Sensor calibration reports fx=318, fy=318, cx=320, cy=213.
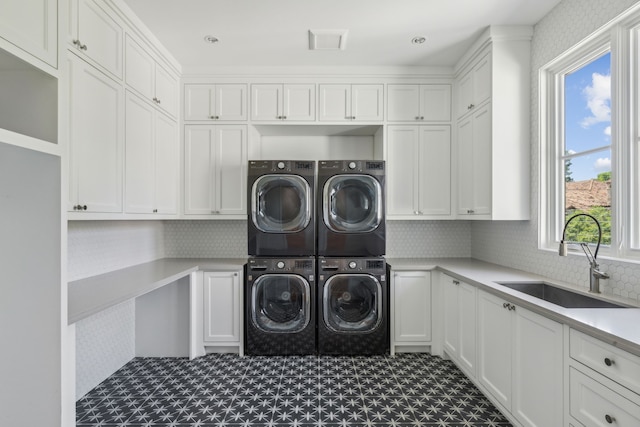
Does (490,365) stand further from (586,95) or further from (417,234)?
(586,95)

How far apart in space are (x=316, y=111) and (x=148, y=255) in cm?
217

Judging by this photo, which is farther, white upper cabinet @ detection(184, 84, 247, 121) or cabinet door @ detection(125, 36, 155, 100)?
white upper cabinet @ detection(184, 84, 247, 121)

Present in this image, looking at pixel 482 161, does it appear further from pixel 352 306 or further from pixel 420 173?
pixel 352 306

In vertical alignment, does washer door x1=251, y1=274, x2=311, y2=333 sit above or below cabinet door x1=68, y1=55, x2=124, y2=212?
below

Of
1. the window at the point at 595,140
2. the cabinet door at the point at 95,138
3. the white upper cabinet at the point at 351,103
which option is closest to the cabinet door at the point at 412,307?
the window at the point at 595,140

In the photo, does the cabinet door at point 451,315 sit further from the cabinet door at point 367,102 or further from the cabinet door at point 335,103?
the cabinet door at point 335,103

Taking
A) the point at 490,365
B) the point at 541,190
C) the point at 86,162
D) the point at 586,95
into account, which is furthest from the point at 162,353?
the point at 586,95

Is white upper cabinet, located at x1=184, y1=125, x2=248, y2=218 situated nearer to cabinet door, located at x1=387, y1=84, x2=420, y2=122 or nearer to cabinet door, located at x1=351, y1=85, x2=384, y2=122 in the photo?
cabinet door, located at x1=351, y1=85, x2=384, y2=122

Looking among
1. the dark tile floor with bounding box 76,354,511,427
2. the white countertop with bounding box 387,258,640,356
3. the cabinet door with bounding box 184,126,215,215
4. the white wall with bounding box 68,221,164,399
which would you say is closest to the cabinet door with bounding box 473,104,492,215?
the white countertop with bounding box 387,258,640,356

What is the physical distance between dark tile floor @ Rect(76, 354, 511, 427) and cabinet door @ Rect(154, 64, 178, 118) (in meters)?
2.24

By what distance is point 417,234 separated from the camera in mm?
3514

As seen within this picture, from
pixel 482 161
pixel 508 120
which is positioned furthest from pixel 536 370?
→ pixel 508 120

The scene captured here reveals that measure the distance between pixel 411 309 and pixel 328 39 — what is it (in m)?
2.45

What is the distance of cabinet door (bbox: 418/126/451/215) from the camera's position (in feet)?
10.4
